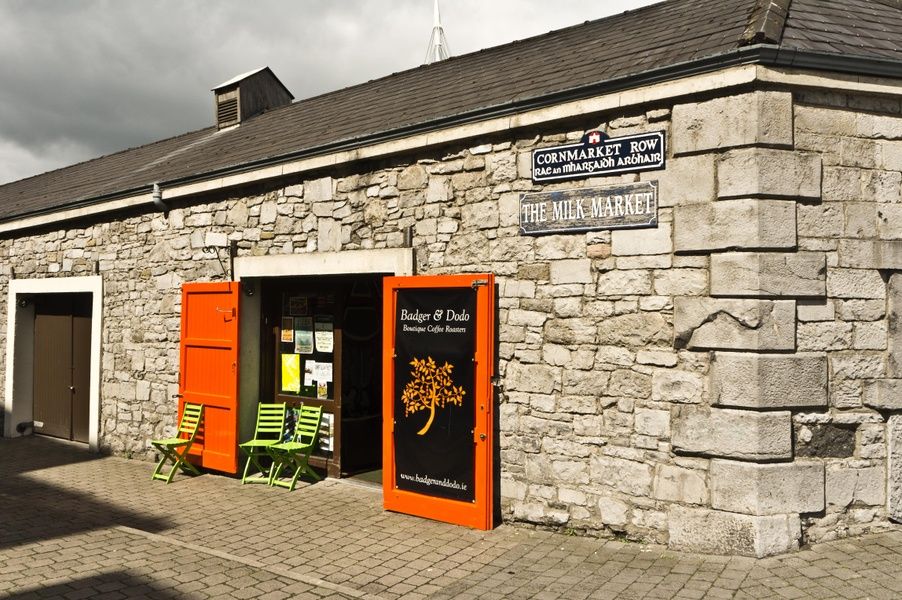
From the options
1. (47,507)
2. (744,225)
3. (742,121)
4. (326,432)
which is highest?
(742,121)

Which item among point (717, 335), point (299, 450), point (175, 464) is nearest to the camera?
point (717, 335)

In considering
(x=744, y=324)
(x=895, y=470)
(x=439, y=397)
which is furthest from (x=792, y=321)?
(x=439, y=397)

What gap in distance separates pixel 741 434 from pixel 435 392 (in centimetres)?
263

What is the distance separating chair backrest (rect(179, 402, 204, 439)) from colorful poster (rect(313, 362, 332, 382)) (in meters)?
1.52

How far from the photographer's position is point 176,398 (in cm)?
893

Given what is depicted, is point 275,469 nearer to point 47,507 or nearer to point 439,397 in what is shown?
point 47,507

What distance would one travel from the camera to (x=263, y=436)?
8312 mm

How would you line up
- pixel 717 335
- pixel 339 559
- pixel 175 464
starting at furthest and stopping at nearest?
pixel 175 464 < pixel 339 559 < pixel 717 335

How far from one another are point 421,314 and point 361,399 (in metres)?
2.23

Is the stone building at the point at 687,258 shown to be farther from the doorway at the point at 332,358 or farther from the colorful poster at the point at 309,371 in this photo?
the colorful poster at the point at 309,371

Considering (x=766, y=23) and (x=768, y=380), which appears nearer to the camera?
(x=768, y=380)

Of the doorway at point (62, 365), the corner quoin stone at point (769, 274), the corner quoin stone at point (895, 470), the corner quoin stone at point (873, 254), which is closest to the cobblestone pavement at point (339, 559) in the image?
the corner quoin stone at point (895, 470)

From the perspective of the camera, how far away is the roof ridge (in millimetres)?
4902

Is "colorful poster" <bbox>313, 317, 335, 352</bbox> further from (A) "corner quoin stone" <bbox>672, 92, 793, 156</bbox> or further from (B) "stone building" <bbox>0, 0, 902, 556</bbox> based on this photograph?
(A) "corner quoin stone" <bbox>672, 92, 793, 156</bbox>
